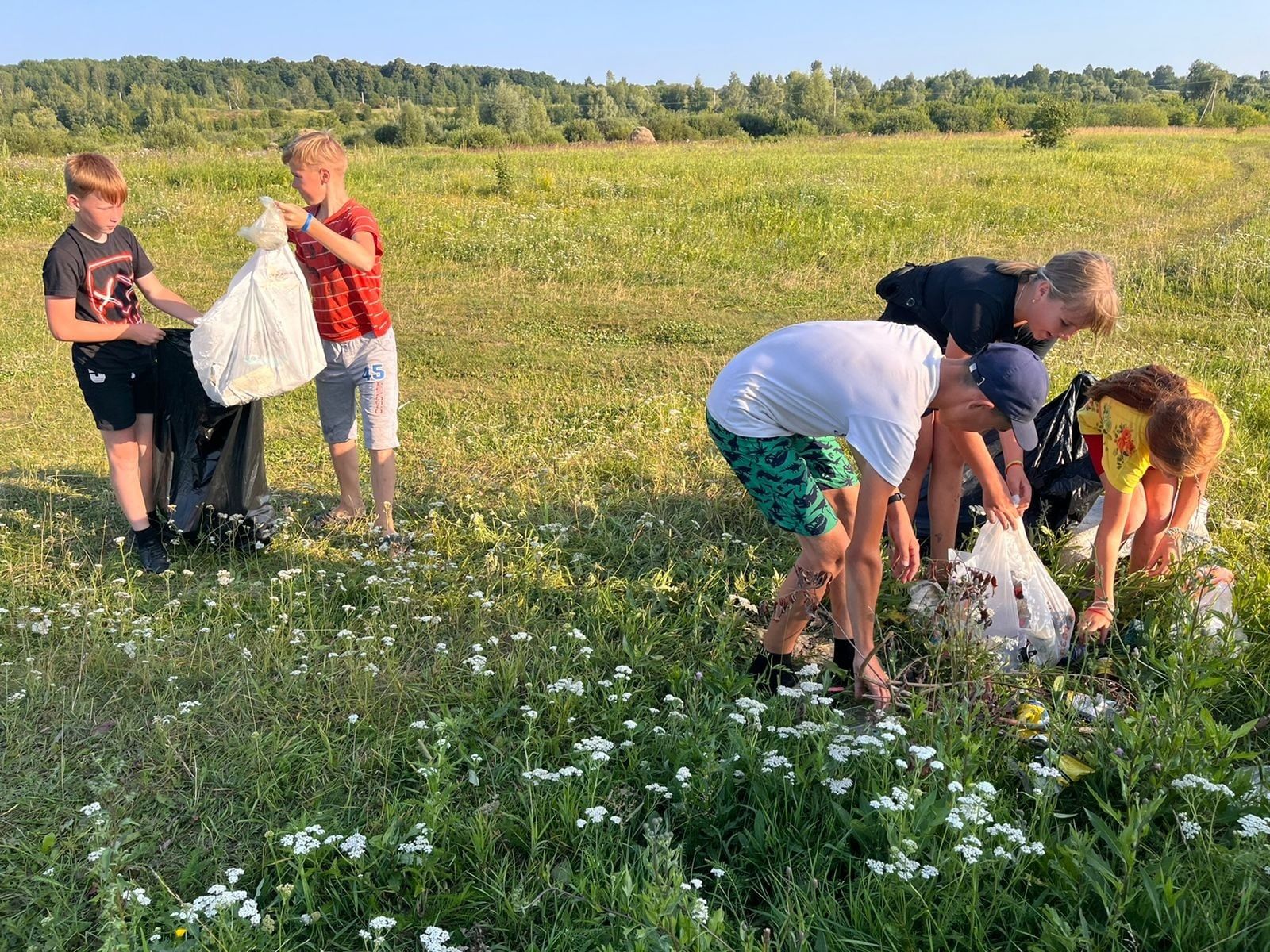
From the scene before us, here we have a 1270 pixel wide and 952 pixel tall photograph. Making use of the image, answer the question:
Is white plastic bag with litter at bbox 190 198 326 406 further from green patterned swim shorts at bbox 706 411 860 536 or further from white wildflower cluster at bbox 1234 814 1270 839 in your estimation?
white wildflower cluster at bbox 1234 814 1270 839

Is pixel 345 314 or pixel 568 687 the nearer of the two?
pixel 568 687

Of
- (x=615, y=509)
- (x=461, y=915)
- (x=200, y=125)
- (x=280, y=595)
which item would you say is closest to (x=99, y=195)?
(x=280, y=595)

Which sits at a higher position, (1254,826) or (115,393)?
(115,393)


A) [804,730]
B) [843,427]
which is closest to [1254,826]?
[804,730]

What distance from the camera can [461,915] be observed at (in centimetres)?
211

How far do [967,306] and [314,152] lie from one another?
243cm

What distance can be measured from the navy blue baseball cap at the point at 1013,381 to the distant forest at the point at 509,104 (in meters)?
20.3

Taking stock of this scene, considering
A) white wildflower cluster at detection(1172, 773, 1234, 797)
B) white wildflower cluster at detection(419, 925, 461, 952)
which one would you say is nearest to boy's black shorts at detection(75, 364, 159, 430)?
white wildflower cluster at detection(419, 925, 461, 952)

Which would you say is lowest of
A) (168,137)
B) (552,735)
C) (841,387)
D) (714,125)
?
(552,735)

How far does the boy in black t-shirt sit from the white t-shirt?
2.30 meters

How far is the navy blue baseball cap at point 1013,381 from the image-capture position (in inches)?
93.8

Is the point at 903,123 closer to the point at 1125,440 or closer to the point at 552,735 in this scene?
the point at 1125,440

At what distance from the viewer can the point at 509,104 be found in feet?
171

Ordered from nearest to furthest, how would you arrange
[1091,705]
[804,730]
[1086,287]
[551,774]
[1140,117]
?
[551,774], [804,730], [1091,705], [1086,287], [1140,117]
